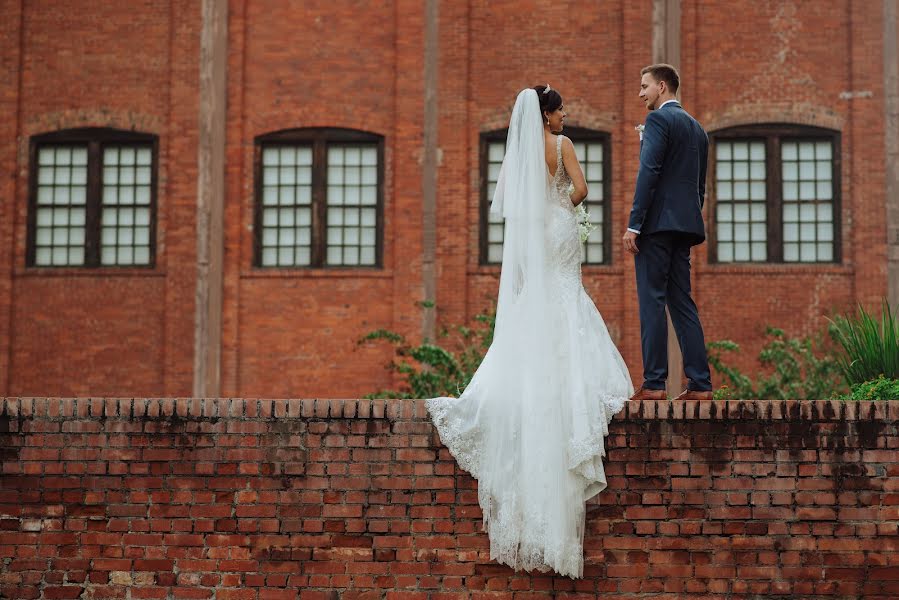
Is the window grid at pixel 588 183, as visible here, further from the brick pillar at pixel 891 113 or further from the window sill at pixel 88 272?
the window sill at pixel 88 272

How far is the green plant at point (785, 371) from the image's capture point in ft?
48.8

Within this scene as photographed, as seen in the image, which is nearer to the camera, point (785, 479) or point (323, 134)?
point (785, 479)

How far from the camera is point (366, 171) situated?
16.7 metres

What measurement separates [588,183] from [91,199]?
750 centimetres

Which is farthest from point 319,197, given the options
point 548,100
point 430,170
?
point 548,100

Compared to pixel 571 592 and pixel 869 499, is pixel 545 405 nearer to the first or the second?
pixel 571 592

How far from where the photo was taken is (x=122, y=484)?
639 centimetres

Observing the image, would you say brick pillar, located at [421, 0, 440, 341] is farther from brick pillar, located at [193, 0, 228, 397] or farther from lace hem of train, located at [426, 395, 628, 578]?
lace hem of train, located at [426, 395, 628, 578]

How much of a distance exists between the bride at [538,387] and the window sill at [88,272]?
1078 centimetres

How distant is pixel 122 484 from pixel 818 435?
394 cm

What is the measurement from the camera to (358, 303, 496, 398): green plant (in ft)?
46.4

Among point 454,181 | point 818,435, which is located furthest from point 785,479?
point 454,181

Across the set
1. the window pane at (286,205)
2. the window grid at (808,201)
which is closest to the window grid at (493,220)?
the window pane at (286,205)

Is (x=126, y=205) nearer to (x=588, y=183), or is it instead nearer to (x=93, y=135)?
(x=93, y=135)
